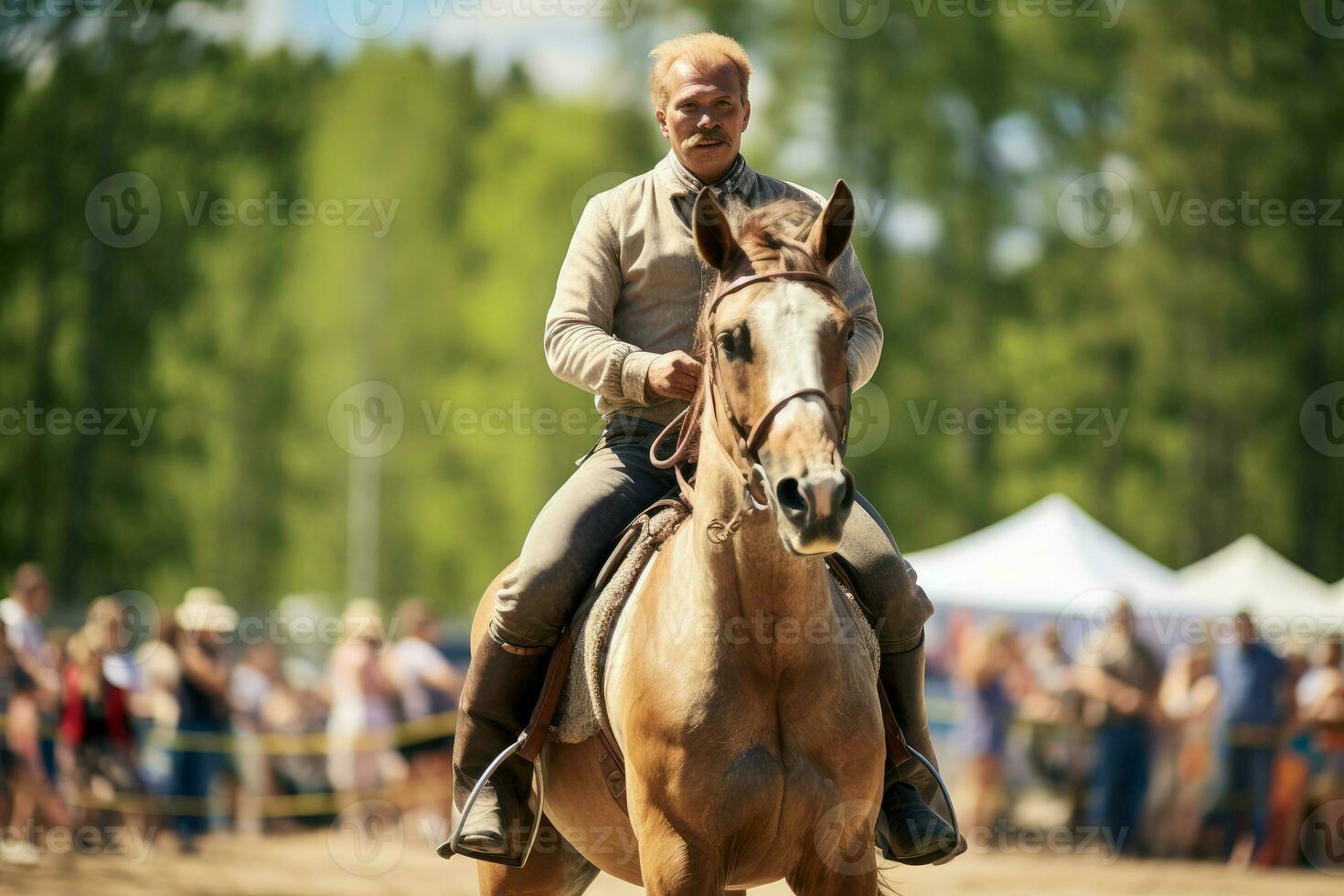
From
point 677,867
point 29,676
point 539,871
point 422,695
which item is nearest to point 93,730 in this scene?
point 29,676

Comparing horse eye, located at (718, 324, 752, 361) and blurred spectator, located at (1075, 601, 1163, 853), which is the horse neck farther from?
blurred spectator, located at (1075, 601, 1163, 853)

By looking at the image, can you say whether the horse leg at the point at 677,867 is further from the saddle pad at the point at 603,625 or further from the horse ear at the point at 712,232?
the horse ear at the point at 712,232

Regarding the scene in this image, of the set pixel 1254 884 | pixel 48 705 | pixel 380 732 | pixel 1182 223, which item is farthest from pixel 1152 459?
pixel 48 705

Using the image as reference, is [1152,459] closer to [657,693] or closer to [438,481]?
[438,481]

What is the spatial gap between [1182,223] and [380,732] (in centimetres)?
1853

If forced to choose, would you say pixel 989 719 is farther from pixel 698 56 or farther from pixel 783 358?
pixel 783 358

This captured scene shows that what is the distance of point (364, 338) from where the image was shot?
36.0 metres

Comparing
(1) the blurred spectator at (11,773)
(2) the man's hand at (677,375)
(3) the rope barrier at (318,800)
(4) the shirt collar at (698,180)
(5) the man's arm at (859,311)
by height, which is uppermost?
(4) the shirt collar at (698,180)

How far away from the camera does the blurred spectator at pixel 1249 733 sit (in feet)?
50.9

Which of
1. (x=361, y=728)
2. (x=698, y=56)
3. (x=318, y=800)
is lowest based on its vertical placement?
(x=318, y=800)

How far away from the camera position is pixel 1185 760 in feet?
51.8

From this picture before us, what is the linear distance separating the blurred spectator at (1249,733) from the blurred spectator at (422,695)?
7.92 meters

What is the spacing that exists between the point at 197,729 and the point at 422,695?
2.28 metres

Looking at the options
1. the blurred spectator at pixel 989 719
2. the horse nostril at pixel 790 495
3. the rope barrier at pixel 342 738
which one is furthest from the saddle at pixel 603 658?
the blurred spectator at pixel 989 719
